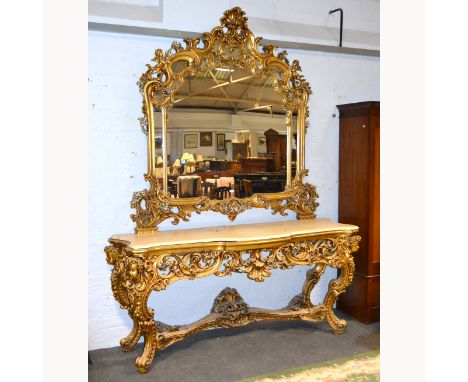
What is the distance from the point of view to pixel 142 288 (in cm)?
288

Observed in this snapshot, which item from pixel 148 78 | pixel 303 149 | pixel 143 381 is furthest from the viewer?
pixel 303 149

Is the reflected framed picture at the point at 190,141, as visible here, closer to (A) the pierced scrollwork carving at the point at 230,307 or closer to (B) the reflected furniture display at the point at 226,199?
(B) the reflected furniture display at the point at 226,199

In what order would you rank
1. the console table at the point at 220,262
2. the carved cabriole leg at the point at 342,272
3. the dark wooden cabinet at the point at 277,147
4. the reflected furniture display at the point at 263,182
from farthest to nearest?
the dark wooden cabinet at the point at 277,147 < the reflected furniture display at the point at 263,182 < the carved cabriole leg at the point at 342,272 < the console table at the point at 220,262

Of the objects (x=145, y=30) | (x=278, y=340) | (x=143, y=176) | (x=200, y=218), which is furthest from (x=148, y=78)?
(x=278, y=340)

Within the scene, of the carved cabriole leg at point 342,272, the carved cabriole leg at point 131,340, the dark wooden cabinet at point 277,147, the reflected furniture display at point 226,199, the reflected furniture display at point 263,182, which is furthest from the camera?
the dark wooden cabinet at point 277,147

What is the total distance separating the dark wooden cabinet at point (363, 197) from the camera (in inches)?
150

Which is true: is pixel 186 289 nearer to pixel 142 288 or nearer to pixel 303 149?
pixel 142 288

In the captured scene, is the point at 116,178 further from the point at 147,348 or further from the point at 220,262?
the point at 147,348

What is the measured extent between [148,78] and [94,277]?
63.3 inches

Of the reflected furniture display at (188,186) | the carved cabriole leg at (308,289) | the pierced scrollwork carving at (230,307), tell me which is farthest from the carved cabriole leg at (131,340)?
the carved cabriole leg at (308,289)

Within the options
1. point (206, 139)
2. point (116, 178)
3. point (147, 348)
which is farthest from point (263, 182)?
point (147, 348)

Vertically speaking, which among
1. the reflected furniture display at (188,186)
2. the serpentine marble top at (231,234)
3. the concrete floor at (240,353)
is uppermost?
the reflected furniture display at (188,186)

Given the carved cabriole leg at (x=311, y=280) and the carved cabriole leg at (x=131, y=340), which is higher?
the carved cabriole leg at (x=311, y=280)

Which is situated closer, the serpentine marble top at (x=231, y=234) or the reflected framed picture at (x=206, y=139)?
the serpentine marble top at (x=231, y=234)
